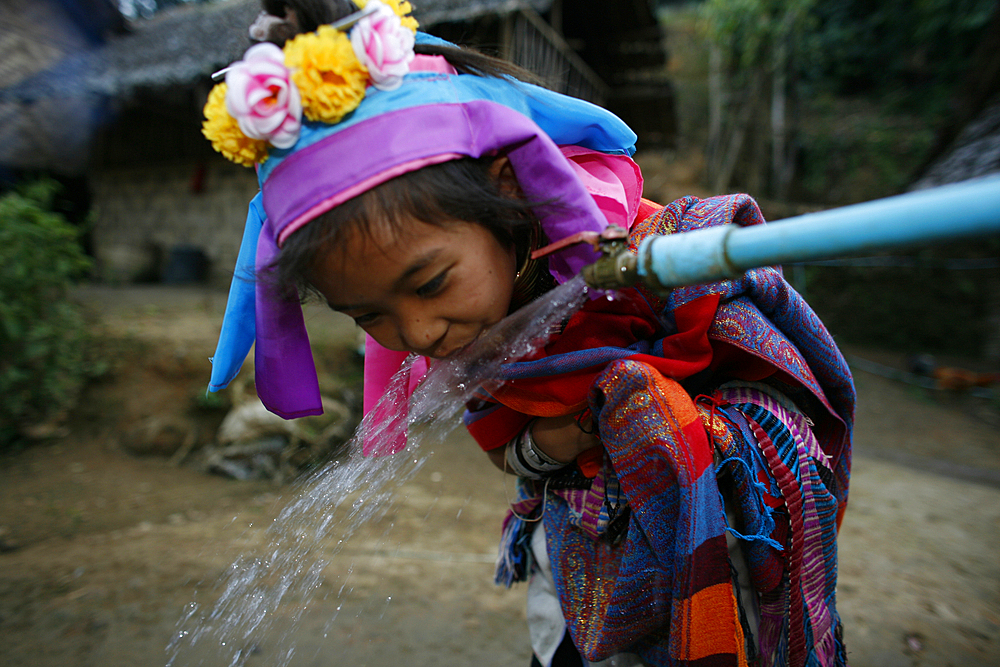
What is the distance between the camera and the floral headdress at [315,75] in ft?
2.80

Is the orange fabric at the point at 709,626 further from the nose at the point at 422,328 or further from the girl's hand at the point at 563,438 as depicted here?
the nose at the point at 422,328

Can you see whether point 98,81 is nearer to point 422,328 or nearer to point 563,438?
point 422,328

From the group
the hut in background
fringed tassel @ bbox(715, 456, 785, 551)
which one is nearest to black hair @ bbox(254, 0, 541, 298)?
fringed tassel @ bbox(715, 456, 785, 551)

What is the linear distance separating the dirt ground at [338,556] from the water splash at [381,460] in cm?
9

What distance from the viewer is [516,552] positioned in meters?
1.45

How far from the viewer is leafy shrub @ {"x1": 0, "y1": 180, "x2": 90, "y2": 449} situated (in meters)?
4.13

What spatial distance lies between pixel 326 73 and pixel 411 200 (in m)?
0.24

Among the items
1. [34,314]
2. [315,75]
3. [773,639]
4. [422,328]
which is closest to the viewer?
[315,75]

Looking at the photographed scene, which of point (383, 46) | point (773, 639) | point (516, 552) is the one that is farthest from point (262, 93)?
point (773, 639)

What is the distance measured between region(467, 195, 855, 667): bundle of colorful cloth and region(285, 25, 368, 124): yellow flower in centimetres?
54

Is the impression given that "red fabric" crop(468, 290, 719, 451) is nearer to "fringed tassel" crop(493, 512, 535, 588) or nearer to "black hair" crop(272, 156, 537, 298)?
"black hair" crop(272, 156, 537, 298)

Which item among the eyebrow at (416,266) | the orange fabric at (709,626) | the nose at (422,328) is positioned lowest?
the orange fabric at (709,626)

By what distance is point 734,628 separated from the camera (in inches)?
36.6

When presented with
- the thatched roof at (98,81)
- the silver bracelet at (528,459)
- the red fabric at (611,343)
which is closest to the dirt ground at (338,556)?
the silver bracelet at (528,459)
